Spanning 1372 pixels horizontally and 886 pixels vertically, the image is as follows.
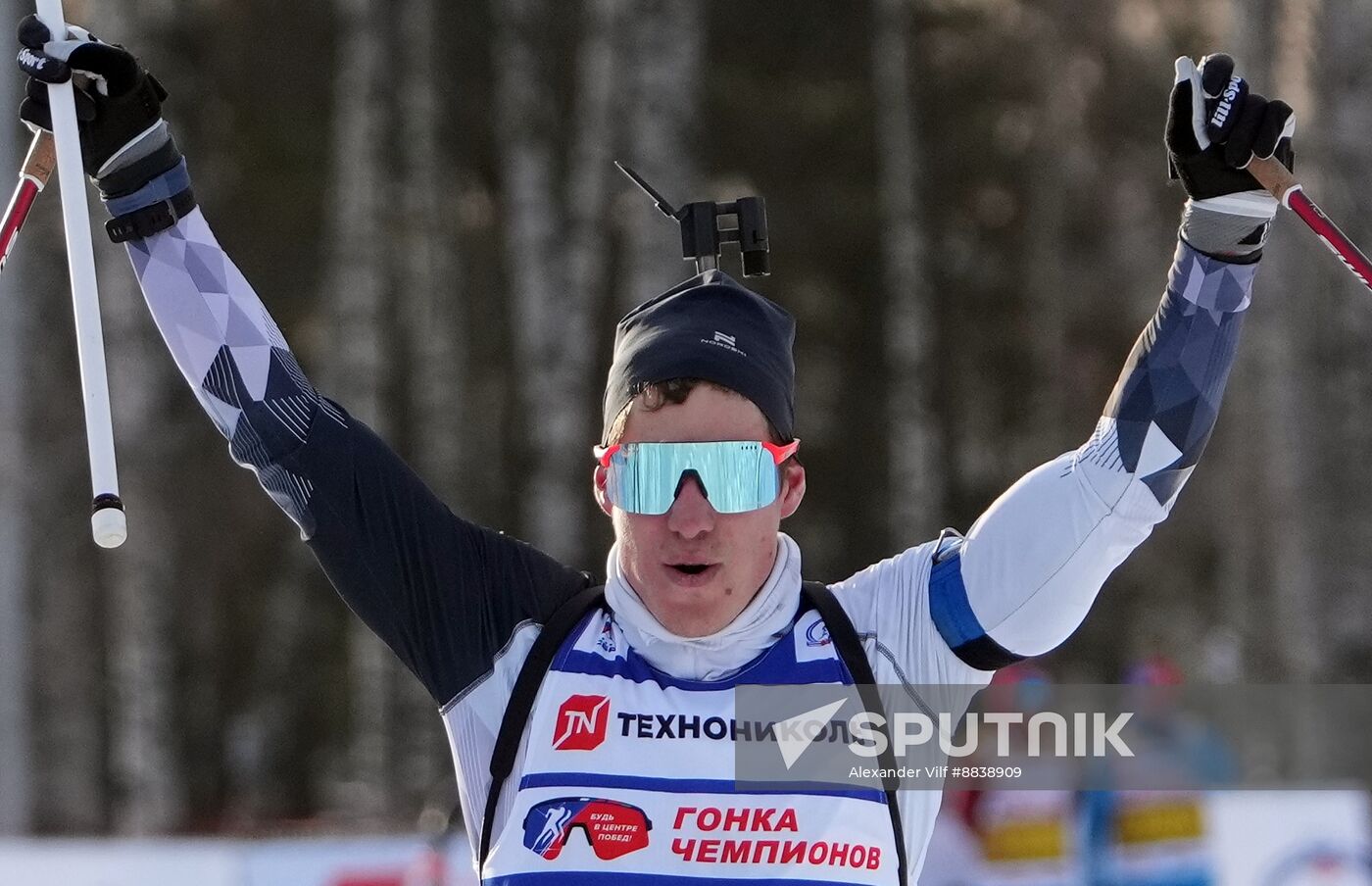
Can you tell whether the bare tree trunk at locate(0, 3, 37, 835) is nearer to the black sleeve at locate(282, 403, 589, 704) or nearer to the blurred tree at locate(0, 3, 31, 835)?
the blurred tree at locate(0, 3, 31, 835)

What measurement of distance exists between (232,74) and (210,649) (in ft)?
20.3

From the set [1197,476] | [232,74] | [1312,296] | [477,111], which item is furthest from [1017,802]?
[1197,476]

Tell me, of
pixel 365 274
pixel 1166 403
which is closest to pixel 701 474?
pixel 1166 403

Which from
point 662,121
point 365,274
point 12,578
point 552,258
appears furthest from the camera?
point 365,274

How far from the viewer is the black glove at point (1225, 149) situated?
9.00 feet

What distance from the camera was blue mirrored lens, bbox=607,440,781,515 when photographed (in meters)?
2.86

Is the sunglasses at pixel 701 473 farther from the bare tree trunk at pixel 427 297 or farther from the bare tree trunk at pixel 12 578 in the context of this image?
the bare tree trunk at pixel 427 297

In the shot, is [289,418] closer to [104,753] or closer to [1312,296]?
[1312,296]

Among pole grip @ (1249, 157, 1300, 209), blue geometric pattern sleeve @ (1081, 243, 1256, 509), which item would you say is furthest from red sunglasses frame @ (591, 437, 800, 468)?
pole grip @ (1249, 157, 1300, 209)

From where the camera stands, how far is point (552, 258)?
541 inches

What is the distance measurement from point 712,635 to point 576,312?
407 inches

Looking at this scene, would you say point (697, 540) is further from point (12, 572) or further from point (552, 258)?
point (552, 258)

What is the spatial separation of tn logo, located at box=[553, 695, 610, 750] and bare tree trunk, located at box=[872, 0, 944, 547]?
43.1 feet

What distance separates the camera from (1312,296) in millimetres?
11891
